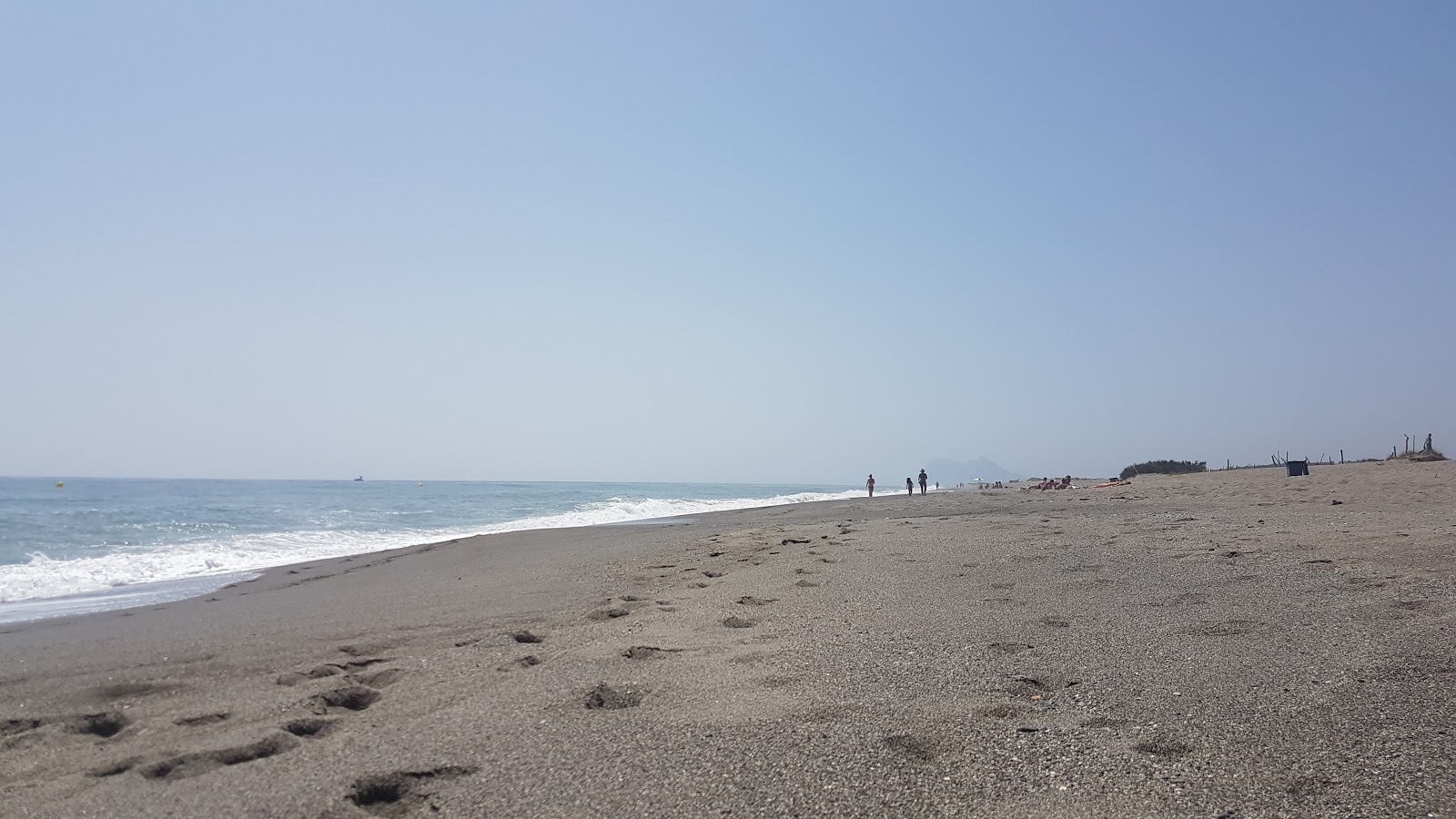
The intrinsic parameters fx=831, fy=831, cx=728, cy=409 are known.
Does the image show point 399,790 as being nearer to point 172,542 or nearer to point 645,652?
point 645,652

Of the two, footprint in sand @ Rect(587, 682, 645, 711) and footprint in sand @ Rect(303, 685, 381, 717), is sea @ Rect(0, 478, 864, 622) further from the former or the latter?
footprint in sand @ Rect(587, 682, 645, 711)

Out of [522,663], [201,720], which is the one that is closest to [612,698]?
[522,663]

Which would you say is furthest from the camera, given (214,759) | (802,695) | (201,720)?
(201,720)

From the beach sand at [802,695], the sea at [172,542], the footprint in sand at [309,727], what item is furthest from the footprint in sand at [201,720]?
the sea at [172,542]

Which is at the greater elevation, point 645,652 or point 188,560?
point 645,652

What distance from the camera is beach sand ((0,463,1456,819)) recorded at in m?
2.89

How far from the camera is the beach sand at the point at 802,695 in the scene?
2.89 m

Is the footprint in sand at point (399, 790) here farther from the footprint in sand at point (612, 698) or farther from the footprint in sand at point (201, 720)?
the footprint in sand at point (201, 720)

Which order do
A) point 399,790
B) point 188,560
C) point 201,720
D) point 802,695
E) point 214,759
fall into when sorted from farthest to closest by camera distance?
point 188,560, point 201,720, point 802,695, point 214,759, point 399,790

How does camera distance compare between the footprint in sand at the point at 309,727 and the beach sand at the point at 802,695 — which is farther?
the footprint in sand at the point at 309,727

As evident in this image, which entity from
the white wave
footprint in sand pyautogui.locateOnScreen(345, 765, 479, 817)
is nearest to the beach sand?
footprint in sand pyautogui.locateOnScreen(345, 765, 479, 817)

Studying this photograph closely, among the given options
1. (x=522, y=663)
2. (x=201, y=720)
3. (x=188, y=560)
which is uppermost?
(x=522, y=663)

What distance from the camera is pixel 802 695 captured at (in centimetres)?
394

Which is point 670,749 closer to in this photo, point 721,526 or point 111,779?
point 111,779
